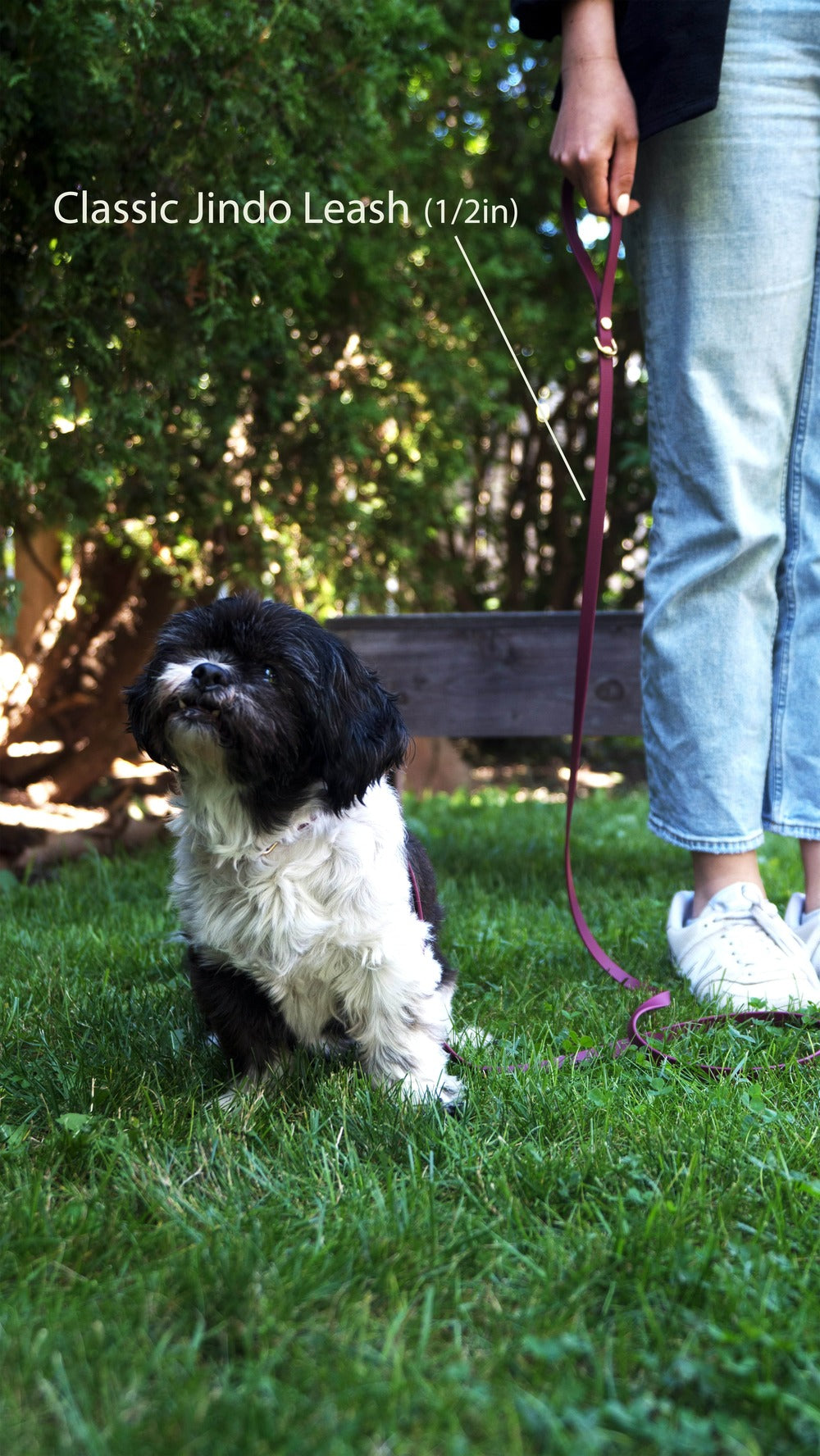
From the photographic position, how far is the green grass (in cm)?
114

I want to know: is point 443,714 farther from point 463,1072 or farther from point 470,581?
point 470,581

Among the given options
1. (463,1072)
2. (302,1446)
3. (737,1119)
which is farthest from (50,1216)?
(737,1119)

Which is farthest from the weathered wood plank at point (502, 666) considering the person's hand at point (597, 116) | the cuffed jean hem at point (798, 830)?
the person's hand at point (597, 116)

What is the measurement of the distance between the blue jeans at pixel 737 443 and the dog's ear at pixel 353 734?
0.95 meters

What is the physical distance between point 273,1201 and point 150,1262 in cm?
22

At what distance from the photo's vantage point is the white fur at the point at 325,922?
203 cm

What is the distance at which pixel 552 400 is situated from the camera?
7.15 m

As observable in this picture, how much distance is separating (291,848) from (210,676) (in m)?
0.36

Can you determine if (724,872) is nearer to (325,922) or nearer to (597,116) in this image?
(325,922)

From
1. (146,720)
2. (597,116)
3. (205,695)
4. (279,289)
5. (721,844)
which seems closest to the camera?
(205,695)

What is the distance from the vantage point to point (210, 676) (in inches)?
75.4

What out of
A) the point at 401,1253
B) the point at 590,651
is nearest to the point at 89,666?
the point at 590,651

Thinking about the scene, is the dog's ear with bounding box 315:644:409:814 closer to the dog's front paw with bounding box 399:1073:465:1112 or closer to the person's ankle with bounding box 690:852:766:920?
the dog's front paw with bounding box 399:1073:465:1112

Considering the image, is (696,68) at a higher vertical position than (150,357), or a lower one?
higher
